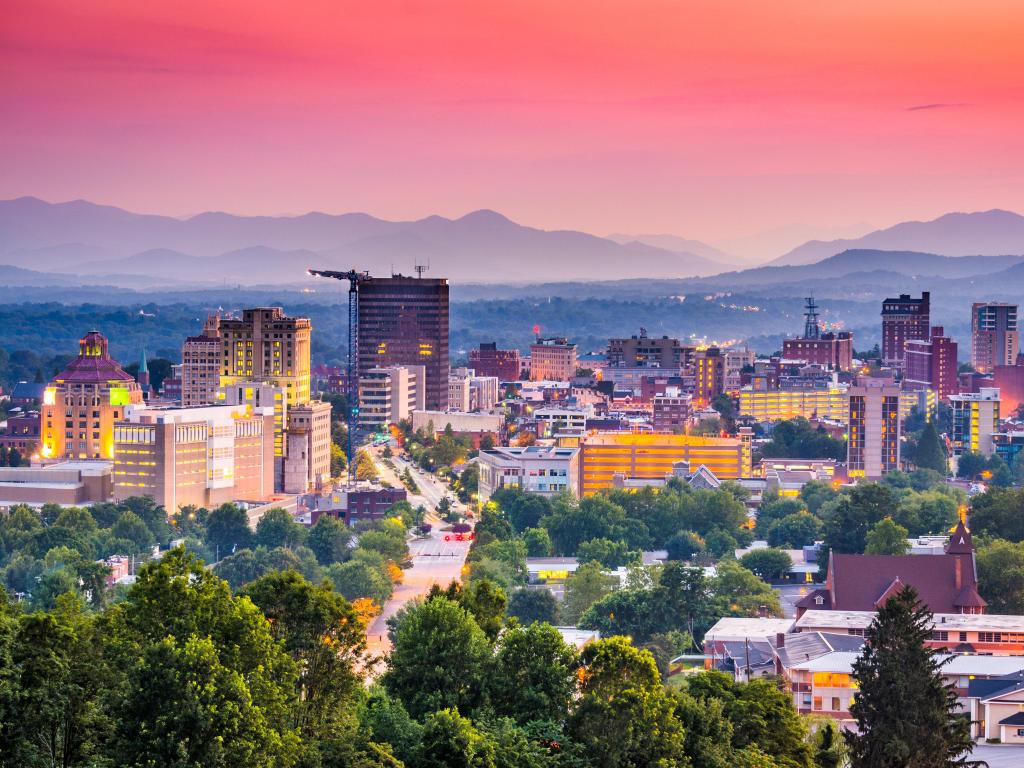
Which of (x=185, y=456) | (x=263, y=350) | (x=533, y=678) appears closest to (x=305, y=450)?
(x=185, y=456)

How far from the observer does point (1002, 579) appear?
48.1 meters

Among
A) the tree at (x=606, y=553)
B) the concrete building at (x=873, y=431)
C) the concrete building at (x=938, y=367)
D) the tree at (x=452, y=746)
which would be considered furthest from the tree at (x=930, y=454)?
the tree at (x=452, y=746)

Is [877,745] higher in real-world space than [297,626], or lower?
lower

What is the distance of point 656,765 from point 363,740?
3.86 m

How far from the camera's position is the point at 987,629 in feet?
141

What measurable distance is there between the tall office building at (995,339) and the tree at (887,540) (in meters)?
95.5

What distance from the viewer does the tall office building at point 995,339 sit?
150750mm

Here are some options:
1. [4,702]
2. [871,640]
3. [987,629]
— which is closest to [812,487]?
[987,629]

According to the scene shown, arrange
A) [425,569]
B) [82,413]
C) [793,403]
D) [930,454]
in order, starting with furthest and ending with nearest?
1. [793,403]
2. [930,454]
3. [82,413]
4. [425,569]

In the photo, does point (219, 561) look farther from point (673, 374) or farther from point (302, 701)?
point (673, 374)

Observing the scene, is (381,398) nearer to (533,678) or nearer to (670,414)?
(670,414)

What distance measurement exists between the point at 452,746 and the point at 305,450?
5491 centimetres

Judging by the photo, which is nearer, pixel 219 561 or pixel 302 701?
pixel 302 701

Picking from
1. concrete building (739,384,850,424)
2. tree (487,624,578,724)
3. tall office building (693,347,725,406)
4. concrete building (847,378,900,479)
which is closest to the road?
tree (487,624,578,724)
